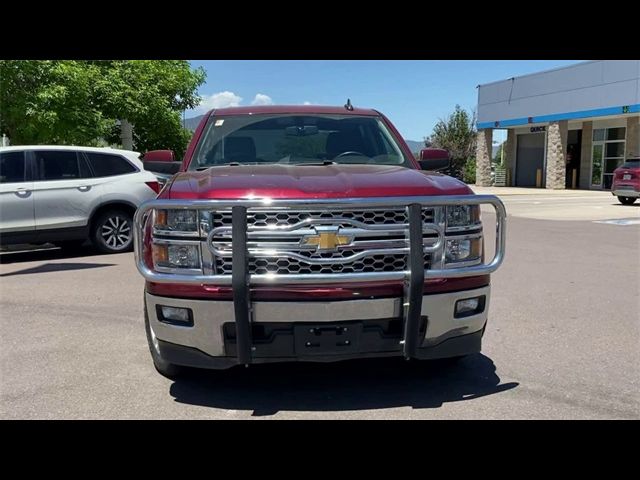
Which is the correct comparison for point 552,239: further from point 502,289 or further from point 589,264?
point 502,289

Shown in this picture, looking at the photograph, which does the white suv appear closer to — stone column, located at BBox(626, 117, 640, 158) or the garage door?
stone column, located at BBox(626, 117, 640, 158)

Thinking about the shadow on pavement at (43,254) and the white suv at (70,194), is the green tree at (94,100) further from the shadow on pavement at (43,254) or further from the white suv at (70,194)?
the white suv at (70,194)

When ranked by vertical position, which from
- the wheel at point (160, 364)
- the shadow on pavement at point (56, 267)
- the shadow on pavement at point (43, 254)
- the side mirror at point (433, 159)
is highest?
the side mirror at point (433, 159)

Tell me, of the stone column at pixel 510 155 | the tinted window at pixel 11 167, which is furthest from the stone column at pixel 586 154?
the tinted window at pixel 11 167

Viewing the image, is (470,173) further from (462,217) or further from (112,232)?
(462,217)

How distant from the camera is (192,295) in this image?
10.5 feet

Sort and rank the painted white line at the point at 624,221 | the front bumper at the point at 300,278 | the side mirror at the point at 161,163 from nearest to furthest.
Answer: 1. the front bumper at the point at 300,278
2. the side mirror at the point at 161,163
3. the painted white line at the point at 624,221

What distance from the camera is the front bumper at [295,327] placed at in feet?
10.3

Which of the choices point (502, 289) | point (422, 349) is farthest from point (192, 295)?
point (502, 289)

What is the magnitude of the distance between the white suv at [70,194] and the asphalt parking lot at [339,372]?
187 centimetres

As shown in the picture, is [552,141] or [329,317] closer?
[329,317]

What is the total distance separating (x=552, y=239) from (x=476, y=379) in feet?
27.0

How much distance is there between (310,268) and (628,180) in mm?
19099

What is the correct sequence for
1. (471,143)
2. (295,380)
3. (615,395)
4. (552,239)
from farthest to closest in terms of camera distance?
1. (471,143)
2. (552,239)
3. (295,380)
4. (615,395)
